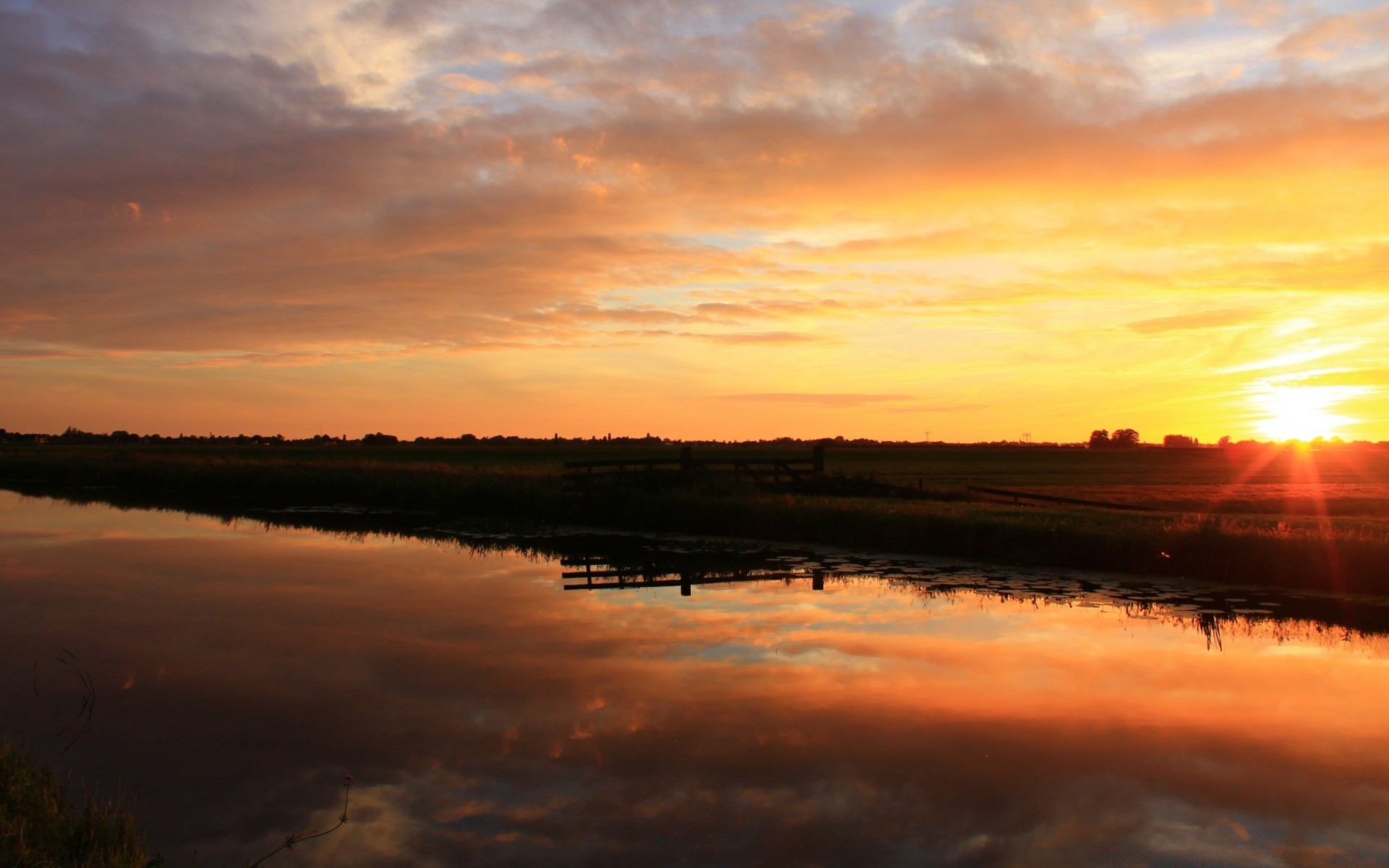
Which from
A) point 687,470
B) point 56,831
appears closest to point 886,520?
point 687,470

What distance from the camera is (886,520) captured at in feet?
76.3

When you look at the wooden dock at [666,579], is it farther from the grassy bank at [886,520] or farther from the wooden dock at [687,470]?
the wooden dock at [687,470]

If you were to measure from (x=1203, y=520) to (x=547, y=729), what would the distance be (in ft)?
56.6

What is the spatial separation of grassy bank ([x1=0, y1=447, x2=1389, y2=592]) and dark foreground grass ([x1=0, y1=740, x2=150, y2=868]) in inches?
700

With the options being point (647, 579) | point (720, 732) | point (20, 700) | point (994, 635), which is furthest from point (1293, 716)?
point (20, 700)

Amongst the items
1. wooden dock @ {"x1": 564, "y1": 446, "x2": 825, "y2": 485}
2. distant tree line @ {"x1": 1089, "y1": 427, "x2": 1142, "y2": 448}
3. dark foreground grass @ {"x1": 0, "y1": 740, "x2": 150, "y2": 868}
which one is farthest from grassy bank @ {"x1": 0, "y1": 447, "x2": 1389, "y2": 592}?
distant tree line @ {"x1": 1089, "y1": 427, "x2": 1142, "y2": 448}

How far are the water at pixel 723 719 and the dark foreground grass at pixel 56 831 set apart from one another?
688 mm

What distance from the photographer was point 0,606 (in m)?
16.1

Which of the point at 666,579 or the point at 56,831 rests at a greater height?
the point at 666,579

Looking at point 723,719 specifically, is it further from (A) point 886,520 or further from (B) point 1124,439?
(B) point 1124,439

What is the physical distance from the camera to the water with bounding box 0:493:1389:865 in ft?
23.4

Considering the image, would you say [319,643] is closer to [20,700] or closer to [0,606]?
[20,700]

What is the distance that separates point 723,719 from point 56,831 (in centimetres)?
572

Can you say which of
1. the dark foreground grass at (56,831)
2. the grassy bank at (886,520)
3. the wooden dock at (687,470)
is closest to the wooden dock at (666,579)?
the grassy bank at (886,520)
